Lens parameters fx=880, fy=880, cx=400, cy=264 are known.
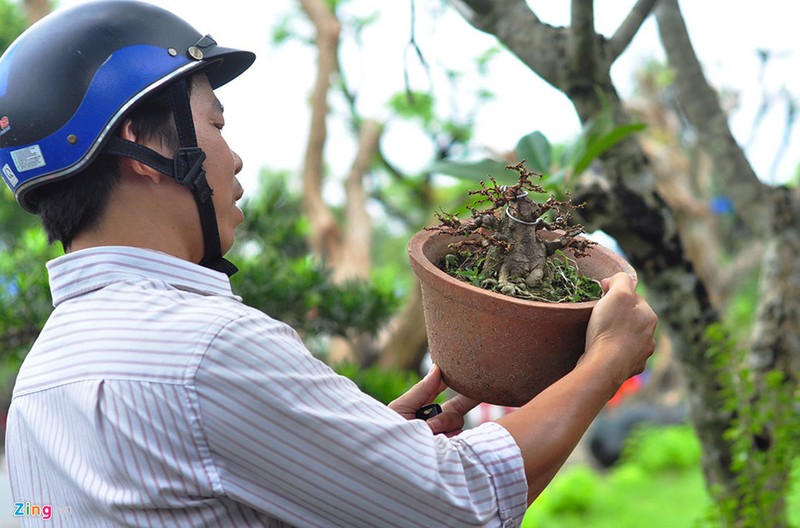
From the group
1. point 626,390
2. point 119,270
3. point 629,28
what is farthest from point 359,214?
point 626,390

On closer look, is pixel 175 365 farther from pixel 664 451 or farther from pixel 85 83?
pixel 664 451

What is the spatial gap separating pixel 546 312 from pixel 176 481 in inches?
26.2

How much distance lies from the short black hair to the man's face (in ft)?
0.16

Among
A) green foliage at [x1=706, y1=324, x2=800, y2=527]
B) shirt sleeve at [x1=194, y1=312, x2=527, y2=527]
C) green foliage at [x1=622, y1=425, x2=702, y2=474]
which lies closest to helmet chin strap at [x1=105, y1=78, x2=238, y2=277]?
shirt sleeve at [x1=194, y1=312, x2=527, y2=527]

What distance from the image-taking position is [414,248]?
1664mm

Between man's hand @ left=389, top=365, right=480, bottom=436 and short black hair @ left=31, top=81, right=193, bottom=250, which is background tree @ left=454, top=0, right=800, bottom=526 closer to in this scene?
man's hand @ left=389, top=365, right=480, bottom=436

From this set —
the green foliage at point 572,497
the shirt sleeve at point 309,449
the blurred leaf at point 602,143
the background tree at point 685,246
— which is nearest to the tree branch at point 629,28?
the background tree at point 685,246

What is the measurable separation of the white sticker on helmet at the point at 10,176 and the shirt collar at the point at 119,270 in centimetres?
19

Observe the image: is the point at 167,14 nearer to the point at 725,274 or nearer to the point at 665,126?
the point at 725,274

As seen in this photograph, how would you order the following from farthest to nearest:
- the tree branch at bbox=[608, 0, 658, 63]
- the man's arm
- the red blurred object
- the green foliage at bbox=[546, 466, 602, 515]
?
the red blurred object
the green foliage at bbox=[546, 466, 602, 515]
the tree branch at bbox=[608, 0, 658, 63]
the man's arm

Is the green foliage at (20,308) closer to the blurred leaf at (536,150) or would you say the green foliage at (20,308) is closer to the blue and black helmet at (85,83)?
the blurred leaf at (536,150)

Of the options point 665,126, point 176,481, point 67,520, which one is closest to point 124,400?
point 176,481

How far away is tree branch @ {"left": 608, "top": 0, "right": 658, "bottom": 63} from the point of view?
254 cm

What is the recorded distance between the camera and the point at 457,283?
61.3 inches
